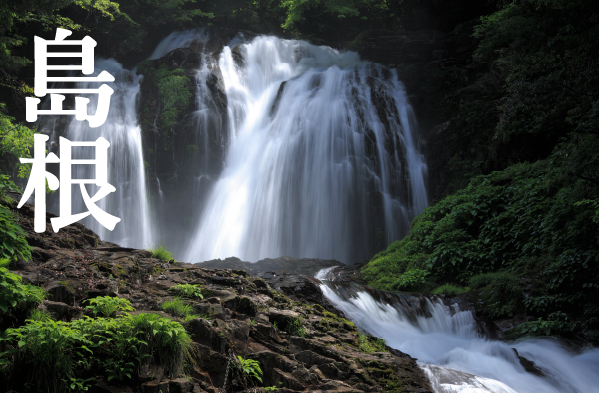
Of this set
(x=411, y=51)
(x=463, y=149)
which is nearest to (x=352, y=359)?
(x=463, y=149)

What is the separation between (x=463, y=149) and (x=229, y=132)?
1268 cm

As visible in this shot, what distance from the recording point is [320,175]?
722 inches

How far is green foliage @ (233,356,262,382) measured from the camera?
433 centimetres

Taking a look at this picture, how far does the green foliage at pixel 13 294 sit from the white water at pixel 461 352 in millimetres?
5284

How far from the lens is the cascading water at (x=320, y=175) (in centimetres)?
1748

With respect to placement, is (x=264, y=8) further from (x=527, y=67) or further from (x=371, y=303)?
(x=371, y=303)

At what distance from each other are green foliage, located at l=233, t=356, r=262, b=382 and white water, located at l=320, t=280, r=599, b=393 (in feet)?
8.95

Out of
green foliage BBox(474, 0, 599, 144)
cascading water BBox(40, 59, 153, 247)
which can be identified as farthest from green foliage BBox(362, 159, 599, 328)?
cascading water BBox(40, 59, 153, 247)

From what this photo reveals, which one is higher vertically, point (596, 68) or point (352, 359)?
point (596, 68)

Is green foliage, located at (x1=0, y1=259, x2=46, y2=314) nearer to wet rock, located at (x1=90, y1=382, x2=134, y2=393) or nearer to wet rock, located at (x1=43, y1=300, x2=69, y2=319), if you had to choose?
wet rock, located at (x1=43, y1=300, x2=69, y2=319)

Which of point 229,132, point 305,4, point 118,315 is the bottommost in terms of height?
point 118,315

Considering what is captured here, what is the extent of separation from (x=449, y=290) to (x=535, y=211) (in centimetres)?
319

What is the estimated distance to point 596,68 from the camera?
8.16 meters

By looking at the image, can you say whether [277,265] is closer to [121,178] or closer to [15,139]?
Result: [15,139]
